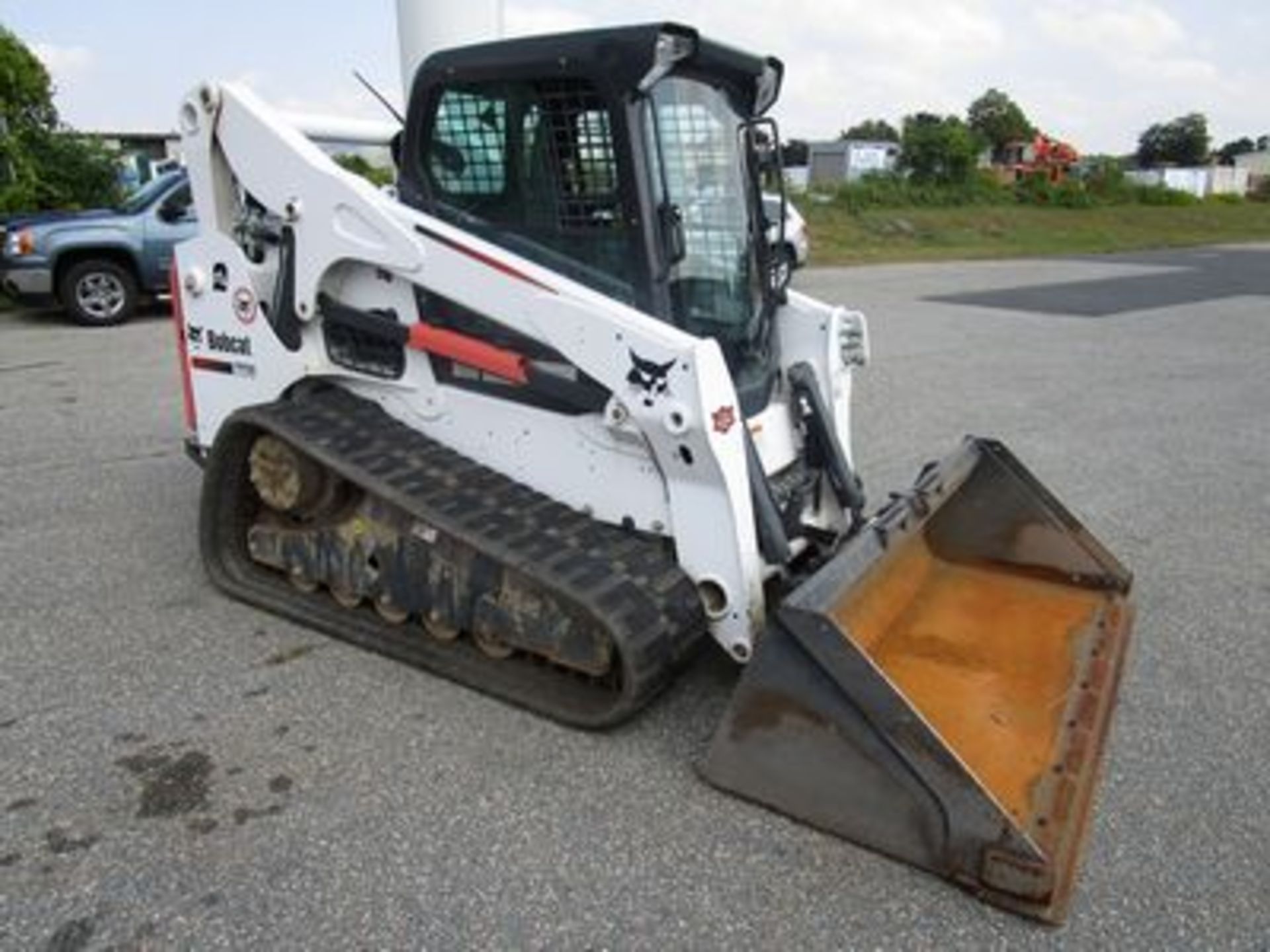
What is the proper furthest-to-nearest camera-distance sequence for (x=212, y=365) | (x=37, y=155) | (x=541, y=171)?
1. (x=37, y=155)
2. (x=212, y=365)
3. (x=541, y=171)

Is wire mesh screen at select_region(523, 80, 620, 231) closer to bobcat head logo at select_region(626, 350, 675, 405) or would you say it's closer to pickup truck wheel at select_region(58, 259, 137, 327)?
bobcat head logo at select_region(626, 350, 675, 405)

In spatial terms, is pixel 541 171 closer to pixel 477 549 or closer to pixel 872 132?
pixel 477 549

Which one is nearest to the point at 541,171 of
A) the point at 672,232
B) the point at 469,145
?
the point at 469,145

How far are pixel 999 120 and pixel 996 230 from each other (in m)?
49.1

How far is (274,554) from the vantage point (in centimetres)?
412

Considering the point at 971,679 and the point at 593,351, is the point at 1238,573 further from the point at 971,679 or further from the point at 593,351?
the point at 593,351

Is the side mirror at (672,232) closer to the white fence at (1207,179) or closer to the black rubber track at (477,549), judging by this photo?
the black rubber track at (477,549)

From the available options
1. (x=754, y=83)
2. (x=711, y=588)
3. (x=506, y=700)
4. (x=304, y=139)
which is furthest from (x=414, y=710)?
(x=754, y=83)

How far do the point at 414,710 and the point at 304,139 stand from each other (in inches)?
87.6

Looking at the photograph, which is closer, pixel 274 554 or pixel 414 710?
pixel 414 710

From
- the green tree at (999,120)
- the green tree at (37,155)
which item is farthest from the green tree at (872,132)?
the green tree at (37,155)

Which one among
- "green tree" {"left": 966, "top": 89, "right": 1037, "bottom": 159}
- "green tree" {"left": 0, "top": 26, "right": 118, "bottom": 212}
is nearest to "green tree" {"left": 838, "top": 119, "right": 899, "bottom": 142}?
"green tree" {"left": 966, "top": 89, "right": 1037, "bottom": 159}

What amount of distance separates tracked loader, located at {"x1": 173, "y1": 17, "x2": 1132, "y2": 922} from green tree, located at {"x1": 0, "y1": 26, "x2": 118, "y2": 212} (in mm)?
11114

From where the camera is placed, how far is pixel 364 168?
7.08m
